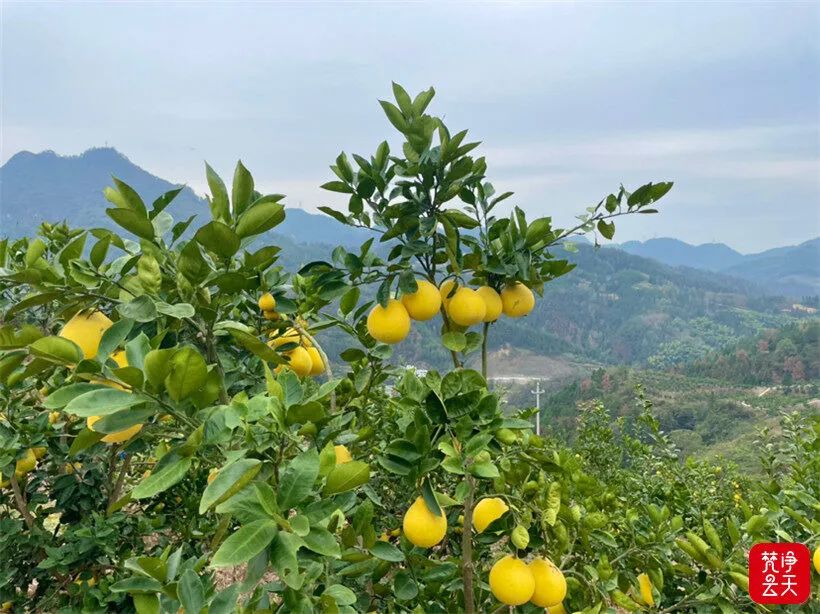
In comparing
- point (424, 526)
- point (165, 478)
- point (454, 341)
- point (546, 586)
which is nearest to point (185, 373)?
point (165, 478)

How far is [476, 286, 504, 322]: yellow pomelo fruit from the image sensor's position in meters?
1.58

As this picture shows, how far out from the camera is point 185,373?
944 mm

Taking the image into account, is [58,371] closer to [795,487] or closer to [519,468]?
[519,468]

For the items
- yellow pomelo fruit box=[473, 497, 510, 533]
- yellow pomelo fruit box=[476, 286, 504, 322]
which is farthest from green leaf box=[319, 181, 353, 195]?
yellow pomelo fruit box=[473, 497, 510, 533]

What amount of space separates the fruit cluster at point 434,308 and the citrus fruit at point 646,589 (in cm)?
100

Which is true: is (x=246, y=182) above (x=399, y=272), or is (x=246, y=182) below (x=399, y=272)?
above

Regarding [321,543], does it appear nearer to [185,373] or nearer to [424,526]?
[185,373]

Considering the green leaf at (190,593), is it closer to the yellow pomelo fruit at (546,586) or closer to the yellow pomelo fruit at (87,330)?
the yellow pomelo fruit at (87,330)

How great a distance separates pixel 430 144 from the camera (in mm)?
1461

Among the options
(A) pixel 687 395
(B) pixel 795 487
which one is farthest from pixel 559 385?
(B) pixel 795 487

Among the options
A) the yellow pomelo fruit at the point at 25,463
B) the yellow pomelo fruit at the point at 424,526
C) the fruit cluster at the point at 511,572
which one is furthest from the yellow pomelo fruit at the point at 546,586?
the yellow pomelo fruit at the point at 25,463

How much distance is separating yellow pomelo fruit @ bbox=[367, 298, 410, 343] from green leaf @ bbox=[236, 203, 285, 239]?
0.46 metres

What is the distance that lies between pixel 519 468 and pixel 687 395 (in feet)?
155

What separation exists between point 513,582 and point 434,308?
0.69m
